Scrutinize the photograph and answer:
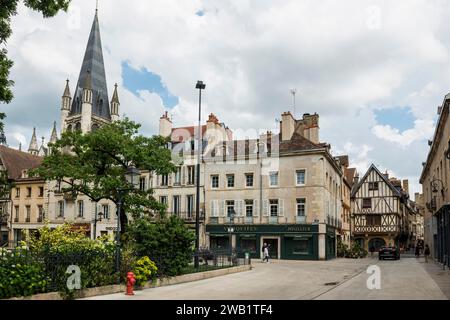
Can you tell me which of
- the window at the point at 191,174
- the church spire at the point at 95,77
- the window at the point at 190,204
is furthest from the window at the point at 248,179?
the church spire at the point at 95,77

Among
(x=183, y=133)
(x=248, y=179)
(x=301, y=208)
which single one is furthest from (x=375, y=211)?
(x=183, y=133)

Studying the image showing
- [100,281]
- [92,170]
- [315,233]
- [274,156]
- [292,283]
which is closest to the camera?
[100,281]

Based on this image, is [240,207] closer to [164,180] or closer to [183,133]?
[164,180]

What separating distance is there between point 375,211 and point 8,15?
4691 cm

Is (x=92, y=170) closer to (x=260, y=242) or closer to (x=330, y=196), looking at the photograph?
(x=260, y=242)

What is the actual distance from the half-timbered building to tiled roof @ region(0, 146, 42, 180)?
36017 millimetres

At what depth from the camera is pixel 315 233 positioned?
112 ft

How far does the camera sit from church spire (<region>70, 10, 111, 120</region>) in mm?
68475

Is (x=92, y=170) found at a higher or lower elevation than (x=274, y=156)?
lower

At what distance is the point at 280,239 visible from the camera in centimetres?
3516

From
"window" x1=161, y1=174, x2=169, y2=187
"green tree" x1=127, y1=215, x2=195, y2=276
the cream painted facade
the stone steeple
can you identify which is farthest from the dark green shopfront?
the stone steeple
